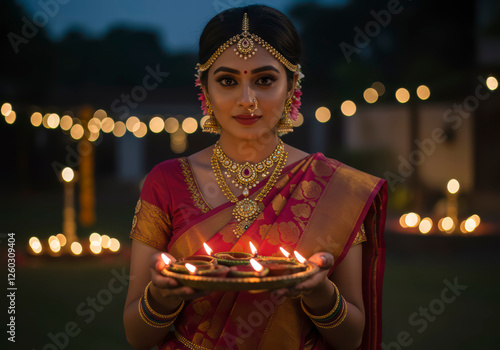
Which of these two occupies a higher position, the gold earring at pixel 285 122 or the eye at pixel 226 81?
the eye at pixel 226 81

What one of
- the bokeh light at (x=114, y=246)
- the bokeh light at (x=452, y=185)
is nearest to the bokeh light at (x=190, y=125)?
the bokeh light at (x=114, y=246)

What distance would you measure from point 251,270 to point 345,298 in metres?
0.64

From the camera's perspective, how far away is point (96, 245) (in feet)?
28.0

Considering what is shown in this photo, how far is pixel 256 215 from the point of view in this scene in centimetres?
236

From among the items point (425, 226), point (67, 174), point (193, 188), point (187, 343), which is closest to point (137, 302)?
point (187, 343)

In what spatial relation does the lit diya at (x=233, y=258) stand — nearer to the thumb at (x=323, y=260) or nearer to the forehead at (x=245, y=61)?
the thumb at (x=323, y=260)

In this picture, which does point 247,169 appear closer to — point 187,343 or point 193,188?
point 193,188

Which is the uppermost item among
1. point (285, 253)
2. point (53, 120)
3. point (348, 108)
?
point (348, 108)

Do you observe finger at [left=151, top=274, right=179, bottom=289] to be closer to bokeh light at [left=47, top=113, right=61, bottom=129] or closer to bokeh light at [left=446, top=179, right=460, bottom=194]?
bokeh light at [left=47, top=113, right=61, bottom=129]

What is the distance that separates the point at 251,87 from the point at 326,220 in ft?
2.16

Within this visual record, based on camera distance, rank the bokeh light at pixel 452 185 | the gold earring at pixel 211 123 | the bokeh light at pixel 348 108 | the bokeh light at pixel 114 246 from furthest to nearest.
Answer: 1. the bokeh light at pixel 348 108
2. the bokeh light at pixel 452 185
3. the bokeh light at pixel 114 246
4. the gold earring at pixel 211 123

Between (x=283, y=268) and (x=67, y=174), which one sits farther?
(x=67, y=174)

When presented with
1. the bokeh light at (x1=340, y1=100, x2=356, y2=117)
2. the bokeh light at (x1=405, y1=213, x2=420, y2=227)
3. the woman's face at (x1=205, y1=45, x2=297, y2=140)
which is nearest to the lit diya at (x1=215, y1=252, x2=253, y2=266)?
the woman's face at (x1=205, y1=45, x2=297, y2=140)

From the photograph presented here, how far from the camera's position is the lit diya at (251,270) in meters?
1.79
